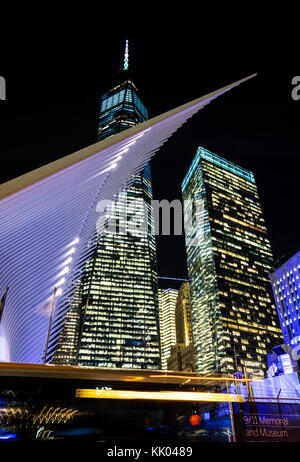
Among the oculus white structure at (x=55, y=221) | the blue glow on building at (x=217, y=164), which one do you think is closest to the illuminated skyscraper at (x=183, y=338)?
the blue glow on building at (x=217, y=164)

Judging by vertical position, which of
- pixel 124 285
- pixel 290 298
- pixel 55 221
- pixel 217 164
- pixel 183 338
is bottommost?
pixel 55 221

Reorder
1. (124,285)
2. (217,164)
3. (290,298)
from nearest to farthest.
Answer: (290,298)
(124,285)
(217,164)

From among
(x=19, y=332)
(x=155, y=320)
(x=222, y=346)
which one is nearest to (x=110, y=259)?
(x=155, y=320)

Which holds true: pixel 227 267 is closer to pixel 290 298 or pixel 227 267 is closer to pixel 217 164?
pixel 290 298

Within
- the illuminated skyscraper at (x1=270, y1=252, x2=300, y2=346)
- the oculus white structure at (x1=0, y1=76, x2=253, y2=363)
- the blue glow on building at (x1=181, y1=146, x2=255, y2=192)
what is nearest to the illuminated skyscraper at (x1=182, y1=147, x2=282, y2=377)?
the blue glow on building at (x1=181, y1=146, x2=255, y2=192)

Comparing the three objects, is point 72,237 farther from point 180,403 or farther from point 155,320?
point 155,320

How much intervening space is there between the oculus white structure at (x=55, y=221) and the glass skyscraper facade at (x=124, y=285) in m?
94.7

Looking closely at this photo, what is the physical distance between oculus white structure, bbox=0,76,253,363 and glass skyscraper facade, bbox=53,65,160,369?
311 ft

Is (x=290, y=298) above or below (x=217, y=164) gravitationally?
below

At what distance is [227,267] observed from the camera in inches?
5177

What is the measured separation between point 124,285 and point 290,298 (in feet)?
255

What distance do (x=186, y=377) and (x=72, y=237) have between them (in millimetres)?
7638

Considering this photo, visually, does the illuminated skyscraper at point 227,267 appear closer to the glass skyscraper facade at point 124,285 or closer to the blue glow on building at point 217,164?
the blue glow on building at point 217,164
